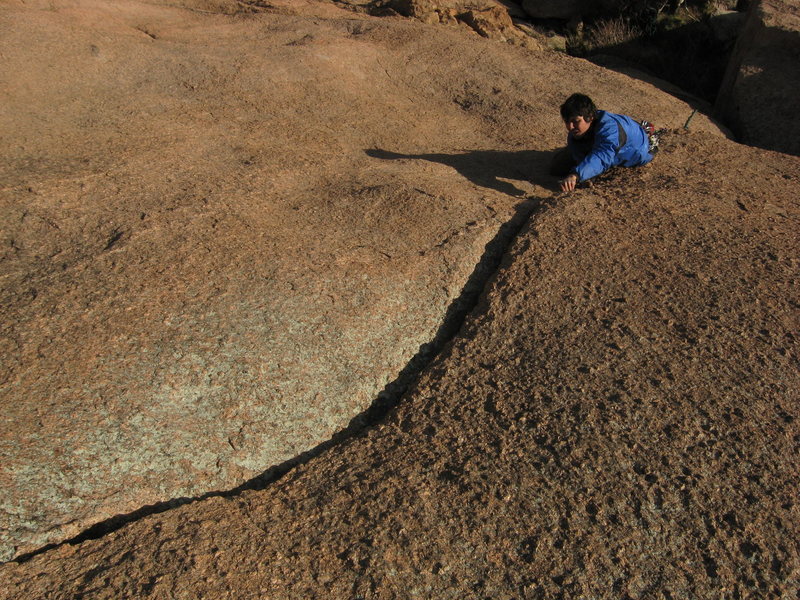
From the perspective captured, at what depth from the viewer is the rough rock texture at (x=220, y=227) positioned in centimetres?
201

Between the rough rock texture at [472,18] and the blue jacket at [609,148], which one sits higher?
the blue jacket at [609,148]

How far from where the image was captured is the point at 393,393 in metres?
2.26

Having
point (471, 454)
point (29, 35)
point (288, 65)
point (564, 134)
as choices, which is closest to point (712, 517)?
point (471, 454)

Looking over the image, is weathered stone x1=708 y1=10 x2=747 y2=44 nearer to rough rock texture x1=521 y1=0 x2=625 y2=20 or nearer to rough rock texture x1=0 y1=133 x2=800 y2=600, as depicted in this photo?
rough rock texture x1=521 y1=0 x2=625 y2=20

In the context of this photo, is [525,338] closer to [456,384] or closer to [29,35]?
[456,384]

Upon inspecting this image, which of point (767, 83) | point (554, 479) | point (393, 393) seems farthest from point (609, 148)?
point (767, 83)

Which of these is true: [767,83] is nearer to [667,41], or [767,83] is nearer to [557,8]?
[667,41]

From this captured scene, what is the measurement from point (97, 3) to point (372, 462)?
5.05 metres

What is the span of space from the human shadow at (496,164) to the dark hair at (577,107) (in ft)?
1.22

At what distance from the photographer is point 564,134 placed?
4.23 metres

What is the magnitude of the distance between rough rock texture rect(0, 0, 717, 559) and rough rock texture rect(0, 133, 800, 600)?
22 cm

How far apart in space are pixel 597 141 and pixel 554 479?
6.81 ft

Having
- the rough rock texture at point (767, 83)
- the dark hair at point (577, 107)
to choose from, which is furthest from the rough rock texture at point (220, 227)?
the rough rock texture at point (767, 83)

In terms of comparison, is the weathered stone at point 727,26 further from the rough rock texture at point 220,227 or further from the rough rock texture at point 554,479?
the rough rock texture at point 554,479
